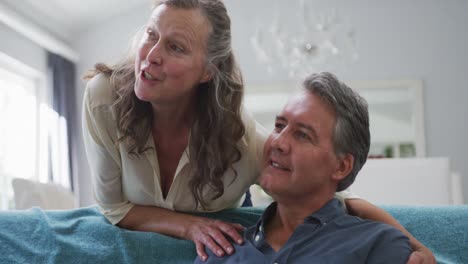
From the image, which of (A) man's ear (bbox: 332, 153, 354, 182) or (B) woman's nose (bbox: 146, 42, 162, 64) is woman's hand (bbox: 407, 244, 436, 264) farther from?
(B) woman's nose (bbox: 146, 42, 162, 64)

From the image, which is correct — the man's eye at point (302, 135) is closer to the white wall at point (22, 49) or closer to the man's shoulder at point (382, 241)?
the man's shoulder at point (382, 241)

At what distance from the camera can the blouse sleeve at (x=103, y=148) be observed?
1.88 m

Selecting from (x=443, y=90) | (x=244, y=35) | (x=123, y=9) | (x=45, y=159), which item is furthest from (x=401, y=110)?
(x=45, y=159)

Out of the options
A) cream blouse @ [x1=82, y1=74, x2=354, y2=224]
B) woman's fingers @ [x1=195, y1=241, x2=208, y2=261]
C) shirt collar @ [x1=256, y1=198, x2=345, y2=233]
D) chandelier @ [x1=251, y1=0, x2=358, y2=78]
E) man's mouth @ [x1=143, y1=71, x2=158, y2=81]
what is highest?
chandelier @ [x1=251, y1=0, x2=358, y2=78]

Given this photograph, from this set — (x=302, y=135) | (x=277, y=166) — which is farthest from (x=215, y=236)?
(x=302, y=135)

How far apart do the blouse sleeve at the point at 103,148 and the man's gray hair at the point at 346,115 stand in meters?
0.60

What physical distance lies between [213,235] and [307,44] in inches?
150

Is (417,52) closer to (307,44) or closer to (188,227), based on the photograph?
(307,44)

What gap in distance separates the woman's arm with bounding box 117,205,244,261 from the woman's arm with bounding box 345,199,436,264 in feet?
1.09

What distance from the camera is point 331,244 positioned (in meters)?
1.62

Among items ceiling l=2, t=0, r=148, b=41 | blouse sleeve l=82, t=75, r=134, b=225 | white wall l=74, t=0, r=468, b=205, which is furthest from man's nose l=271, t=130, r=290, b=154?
white wall l=74, t=0, r=468, b=205

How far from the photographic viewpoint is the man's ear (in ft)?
5.68

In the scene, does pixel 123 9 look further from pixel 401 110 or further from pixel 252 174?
pixel 252 174

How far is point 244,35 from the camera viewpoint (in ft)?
23.1
